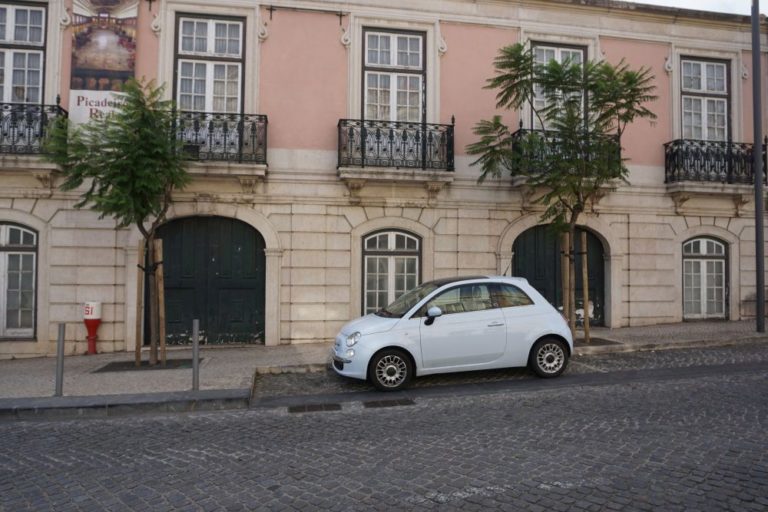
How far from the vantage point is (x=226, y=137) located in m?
10.8

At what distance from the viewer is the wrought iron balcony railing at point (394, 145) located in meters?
11.2

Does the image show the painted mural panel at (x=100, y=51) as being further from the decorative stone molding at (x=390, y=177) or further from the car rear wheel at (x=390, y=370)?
the car rear wheel at (x=390, y=370)

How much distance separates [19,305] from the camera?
10.6 m

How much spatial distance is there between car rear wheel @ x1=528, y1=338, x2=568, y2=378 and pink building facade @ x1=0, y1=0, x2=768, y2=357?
14.0 feet

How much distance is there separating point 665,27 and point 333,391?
1279 cm

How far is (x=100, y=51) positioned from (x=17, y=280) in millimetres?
5114

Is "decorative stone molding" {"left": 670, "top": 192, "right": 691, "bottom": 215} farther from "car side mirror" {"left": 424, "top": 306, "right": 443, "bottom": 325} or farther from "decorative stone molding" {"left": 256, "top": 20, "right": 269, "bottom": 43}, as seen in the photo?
"decorative stone molding" {"left": 256, "top": 20, "right": 269, "bottom": 43}

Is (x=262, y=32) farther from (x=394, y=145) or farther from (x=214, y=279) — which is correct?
(x=214, y=279)

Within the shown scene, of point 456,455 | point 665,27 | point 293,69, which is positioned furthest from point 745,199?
point 456,455

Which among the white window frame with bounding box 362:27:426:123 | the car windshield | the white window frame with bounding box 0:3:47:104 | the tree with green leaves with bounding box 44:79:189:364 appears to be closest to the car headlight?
the car windshield

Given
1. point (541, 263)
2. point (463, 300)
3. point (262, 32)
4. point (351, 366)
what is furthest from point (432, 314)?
point (262, 32)

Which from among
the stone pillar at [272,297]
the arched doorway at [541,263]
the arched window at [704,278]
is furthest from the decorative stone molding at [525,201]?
the stone pillar at [272,297]

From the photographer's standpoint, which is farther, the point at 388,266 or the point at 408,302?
the point at 388,266

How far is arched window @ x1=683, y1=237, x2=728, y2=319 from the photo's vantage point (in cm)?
1332
